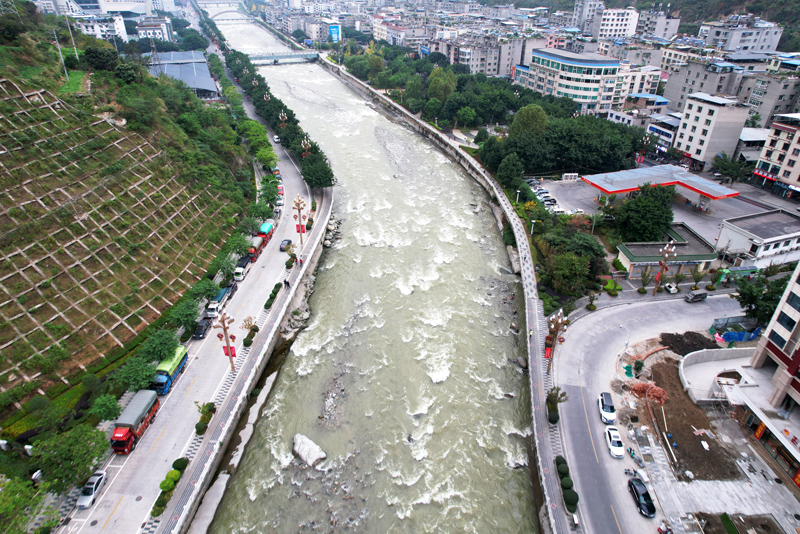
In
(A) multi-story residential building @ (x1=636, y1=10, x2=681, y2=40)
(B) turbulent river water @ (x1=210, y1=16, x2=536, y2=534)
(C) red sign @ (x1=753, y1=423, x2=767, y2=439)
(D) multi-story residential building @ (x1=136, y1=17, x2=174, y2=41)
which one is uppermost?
(A) multi-story residential building @ (x1=636, y1=10, x2=681, y2=40)

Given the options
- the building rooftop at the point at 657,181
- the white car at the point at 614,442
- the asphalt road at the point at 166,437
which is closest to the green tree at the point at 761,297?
the white car at the point at 614,442

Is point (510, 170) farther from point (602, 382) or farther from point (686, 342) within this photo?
point (602, 382)

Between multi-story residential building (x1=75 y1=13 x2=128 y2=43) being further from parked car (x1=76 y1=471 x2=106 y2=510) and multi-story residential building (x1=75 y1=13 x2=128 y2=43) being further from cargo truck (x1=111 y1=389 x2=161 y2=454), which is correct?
parked car (x1=76 y1=471 x2=106 y2=510)

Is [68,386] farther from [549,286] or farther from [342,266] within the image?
[549,286]

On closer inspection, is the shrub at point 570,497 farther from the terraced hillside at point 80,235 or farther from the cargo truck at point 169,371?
the terraced hillside at point 80,235

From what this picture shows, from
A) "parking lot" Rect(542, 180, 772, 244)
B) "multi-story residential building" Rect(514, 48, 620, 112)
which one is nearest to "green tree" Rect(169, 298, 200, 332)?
"parking lot" Rect(542, 180, 772, 244)

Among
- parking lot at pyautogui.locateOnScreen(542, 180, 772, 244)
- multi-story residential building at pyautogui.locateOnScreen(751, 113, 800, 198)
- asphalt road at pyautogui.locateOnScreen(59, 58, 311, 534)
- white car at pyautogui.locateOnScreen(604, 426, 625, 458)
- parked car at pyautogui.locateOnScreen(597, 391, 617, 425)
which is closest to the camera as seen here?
asphalt road at pyautogui.locateOnScreen(59, 58, 311, 534)

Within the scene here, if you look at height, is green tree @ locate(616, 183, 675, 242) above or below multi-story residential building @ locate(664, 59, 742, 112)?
below

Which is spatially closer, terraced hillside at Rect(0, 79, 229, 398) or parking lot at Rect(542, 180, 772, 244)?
terraced hillside at Rect(0, 79, 229, 398)
